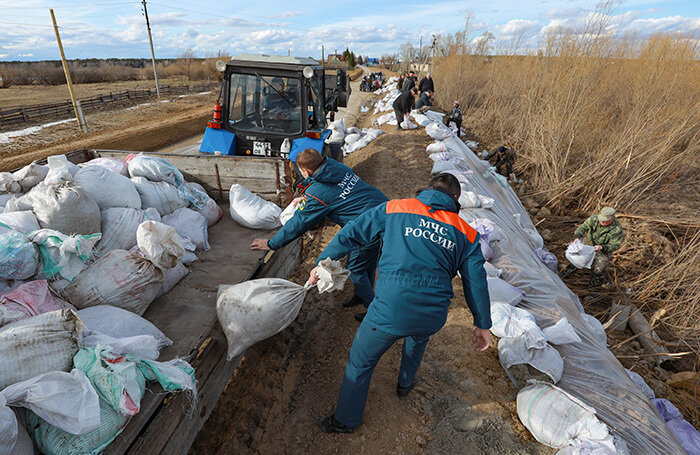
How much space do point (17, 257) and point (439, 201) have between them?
7.43 ft

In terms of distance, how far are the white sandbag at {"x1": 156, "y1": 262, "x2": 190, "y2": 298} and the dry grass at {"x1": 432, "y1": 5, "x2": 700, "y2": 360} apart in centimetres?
440

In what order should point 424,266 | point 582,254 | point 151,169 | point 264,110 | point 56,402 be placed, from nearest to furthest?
point 56,402 < point 424,266 < point 151,169 < point 582,254 < point 264,110

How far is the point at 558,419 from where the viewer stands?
1.95m

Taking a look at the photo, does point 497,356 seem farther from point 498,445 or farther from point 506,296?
point 498,445

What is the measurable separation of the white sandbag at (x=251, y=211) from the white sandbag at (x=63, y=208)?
121cm

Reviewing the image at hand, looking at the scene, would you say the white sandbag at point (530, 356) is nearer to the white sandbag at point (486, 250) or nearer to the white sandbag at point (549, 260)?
the white sandbag at point (486, 250)

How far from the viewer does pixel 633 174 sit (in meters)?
5.27

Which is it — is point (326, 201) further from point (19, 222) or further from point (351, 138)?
point (351, 138)

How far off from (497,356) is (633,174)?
14.8 ft

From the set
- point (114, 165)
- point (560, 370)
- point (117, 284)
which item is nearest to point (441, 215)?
point (560, 370)

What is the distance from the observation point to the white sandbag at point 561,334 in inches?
98.4

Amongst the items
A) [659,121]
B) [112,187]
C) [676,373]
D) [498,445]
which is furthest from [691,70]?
[112,187]

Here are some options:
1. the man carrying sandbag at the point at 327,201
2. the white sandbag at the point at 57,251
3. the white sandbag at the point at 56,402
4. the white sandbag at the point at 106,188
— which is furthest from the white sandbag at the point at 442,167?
the white sandbag at the point at 56,402

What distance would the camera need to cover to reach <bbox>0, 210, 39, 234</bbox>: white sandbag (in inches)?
84.4
